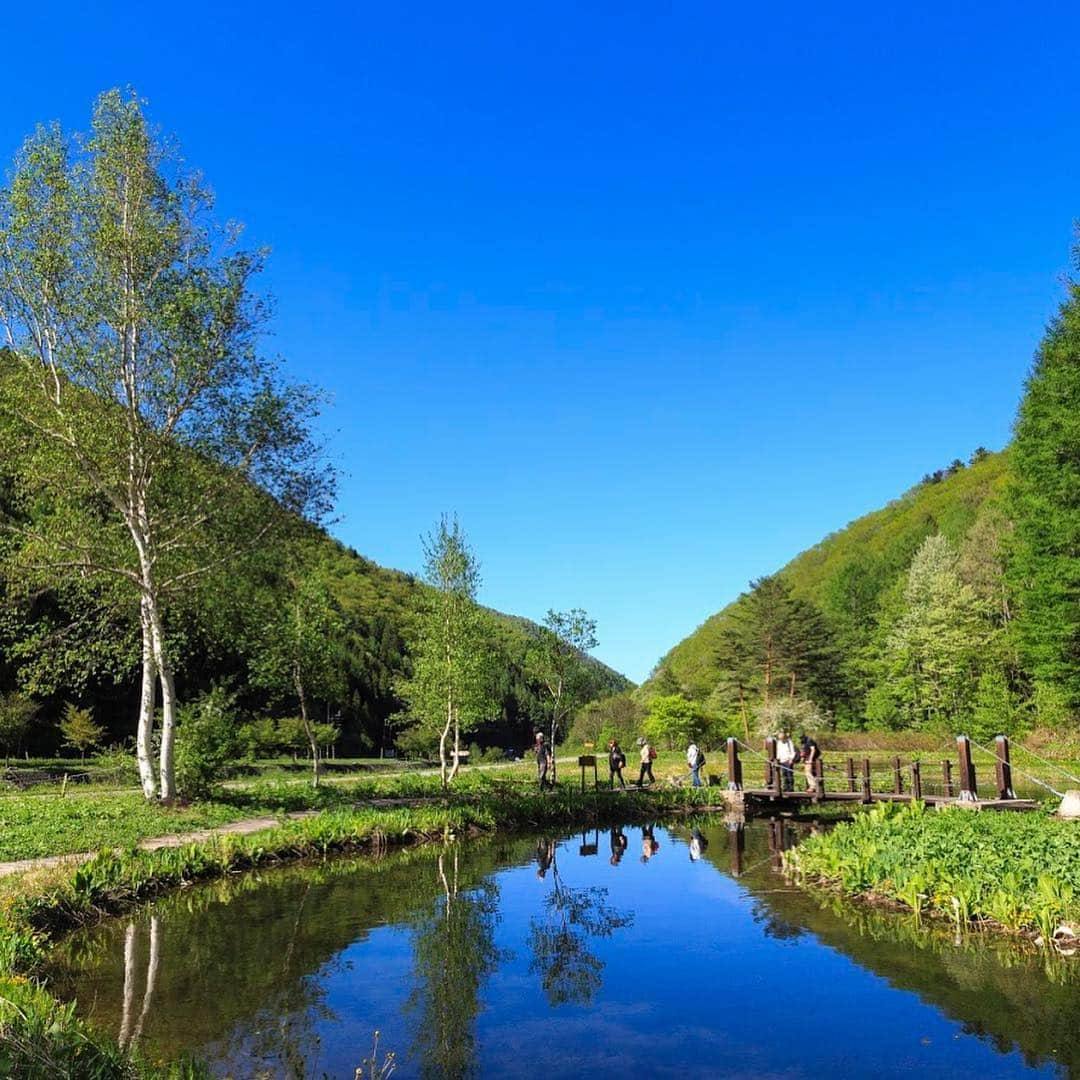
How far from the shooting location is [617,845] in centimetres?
2277

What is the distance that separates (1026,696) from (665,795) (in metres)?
39.4

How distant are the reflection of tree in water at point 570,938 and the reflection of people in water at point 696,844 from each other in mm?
4097

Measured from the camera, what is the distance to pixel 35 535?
2069 cm

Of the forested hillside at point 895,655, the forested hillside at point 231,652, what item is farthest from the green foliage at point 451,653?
the forested hillside at point 895,655

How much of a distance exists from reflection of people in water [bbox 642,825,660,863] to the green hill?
52947 mm

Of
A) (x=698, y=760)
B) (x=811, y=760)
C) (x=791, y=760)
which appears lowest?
(x=698, y=760)

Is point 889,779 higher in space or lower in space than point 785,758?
lower

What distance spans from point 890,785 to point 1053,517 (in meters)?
17.0

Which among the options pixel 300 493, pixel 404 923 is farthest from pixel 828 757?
pixel 404 923

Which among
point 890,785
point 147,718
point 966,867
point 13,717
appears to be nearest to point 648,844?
point 966,867

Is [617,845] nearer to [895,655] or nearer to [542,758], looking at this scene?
[542,758]

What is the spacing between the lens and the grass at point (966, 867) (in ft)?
38.3

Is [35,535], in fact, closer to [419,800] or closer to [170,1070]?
[419,800]

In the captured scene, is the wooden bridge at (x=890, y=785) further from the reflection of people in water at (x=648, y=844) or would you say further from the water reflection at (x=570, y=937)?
the water reflection at (x=570, y=937)
